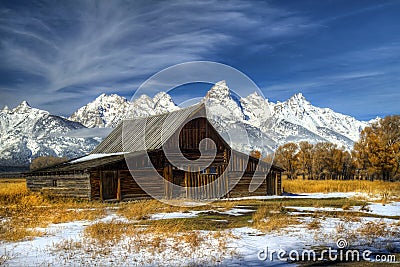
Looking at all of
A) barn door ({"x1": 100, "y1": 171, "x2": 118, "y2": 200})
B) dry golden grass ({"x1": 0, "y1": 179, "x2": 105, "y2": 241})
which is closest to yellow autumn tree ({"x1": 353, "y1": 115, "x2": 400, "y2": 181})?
barn door ({"x1": 100, "y1": 171, "x2": 118, "y2": 200})

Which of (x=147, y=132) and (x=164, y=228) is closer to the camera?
(x=164, y=228)

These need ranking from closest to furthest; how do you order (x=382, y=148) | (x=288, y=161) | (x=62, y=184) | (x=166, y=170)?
(x=62, y=184)
(x=166, y=170)
(x=382, y=148)
(x=288, y=161)

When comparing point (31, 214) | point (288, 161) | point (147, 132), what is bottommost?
point (31, 214)

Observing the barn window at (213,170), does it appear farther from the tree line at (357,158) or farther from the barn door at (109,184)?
the tree line at (357,158)

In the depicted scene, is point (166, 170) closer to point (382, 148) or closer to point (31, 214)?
point (31, 214)

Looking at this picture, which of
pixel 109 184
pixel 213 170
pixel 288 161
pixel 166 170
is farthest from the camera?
pixel 288 161

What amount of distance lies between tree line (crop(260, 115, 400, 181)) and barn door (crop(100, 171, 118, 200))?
3860cm

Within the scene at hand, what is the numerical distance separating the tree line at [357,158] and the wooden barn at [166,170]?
2947 cm

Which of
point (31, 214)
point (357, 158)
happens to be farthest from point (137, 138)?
point (357, 158)

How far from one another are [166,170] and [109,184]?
4731 millimetres

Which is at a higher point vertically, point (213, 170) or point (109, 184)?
point (213, 170)

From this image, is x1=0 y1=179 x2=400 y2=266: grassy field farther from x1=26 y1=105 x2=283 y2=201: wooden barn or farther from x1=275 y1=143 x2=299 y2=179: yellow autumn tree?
x1=275 y1=143 x2=299 y2=179: yellow autumn tree

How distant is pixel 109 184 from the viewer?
98.1 feet

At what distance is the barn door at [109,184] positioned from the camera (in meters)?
29.5
